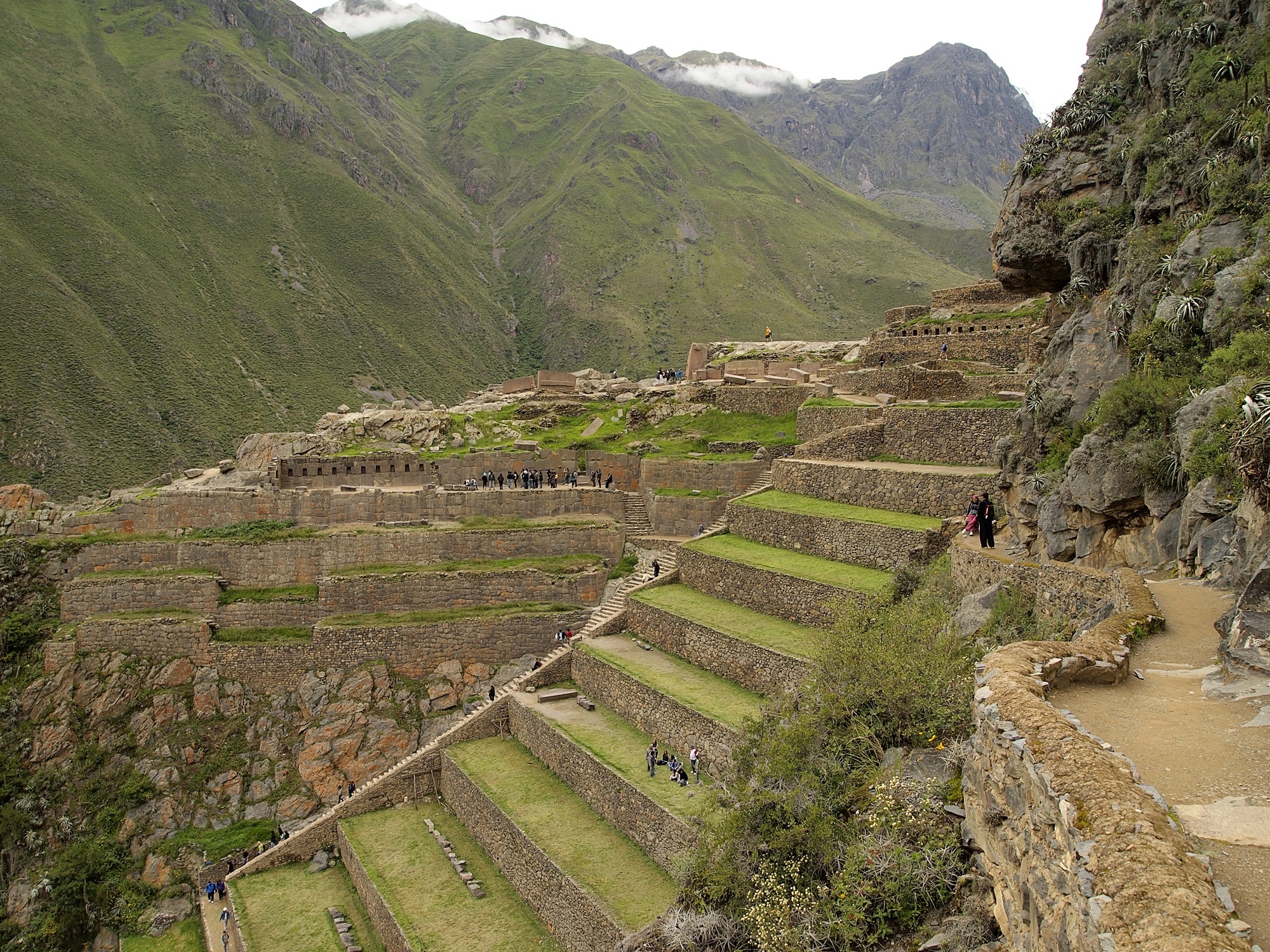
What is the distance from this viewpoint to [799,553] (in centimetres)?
2283

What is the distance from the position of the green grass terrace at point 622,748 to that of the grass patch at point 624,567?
606cm

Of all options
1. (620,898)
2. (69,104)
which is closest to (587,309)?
(69,104)

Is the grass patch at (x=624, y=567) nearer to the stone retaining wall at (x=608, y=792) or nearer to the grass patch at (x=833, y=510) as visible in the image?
the grass patch at (x=833, y=510)

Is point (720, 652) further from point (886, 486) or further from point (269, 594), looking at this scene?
point (269, 594)

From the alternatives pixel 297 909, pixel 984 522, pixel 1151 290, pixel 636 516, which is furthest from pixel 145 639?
pixel 1151 290

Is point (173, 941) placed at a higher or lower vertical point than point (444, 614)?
lower

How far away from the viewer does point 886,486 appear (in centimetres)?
2250

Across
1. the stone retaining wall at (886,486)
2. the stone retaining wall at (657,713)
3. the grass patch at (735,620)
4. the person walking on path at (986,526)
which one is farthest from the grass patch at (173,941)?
the person walking on path at (986,526)

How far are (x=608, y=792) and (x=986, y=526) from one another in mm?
9354

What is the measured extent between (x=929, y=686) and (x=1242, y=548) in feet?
13.6

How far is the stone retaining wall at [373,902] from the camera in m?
17.7

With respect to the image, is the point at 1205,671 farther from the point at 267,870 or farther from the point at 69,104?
the point at 69,104

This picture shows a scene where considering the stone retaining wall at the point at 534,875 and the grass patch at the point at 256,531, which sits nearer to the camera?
the stone retaining wall at the point at 534,875

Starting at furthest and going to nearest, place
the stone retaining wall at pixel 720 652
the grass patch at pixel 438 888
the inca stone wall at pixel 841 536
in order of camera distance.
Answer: the inca stone wall at pixel 841 536 < the stone retaining wall at pixel 720 652 < the grass patch at pixel 438 888
